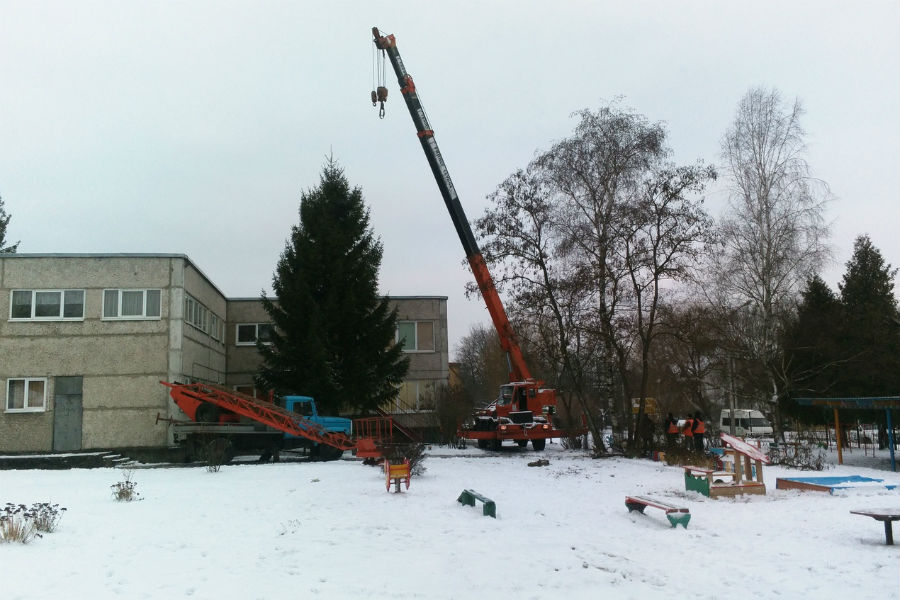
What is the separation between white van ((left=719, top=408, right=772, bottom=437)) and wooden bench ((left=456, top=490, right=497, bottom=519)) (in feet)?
113

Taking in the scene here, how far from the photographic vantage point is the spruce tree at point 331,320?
28.0 meters

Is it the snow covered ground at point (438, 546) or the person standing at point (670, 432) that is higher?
the person standing at point (670, 432)

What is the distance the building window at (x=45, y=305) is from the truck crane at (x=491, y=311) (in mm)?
12853

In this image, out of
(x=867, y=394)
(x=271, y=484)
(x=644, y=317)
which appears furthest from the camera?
(x=867, y=394)

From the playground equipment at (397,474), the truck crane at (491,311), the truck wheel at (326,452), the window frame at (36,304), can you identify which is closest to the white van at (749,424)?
the truck crane at (491,311)

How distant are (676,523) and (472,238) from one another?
16.4 m

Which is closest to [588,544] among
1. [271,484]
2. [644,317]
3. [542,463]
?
[271,484]

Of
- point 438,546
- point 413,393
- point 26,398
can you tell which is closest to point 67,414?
point 26,398

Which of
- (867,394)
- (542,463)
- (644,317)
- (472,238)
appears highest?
(472,238)

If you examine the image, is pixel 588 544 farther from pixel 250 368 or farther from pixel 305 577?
pixel 250 368

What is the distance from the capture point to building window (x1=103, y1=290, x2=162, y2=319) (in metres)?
26.0

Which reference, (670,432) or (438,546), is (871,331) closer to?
(670,432)

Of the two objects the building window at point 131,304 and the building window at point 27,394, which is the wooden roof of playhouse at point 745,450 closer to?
the building window at point 131,304

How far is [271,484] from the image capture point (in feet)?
52.0
